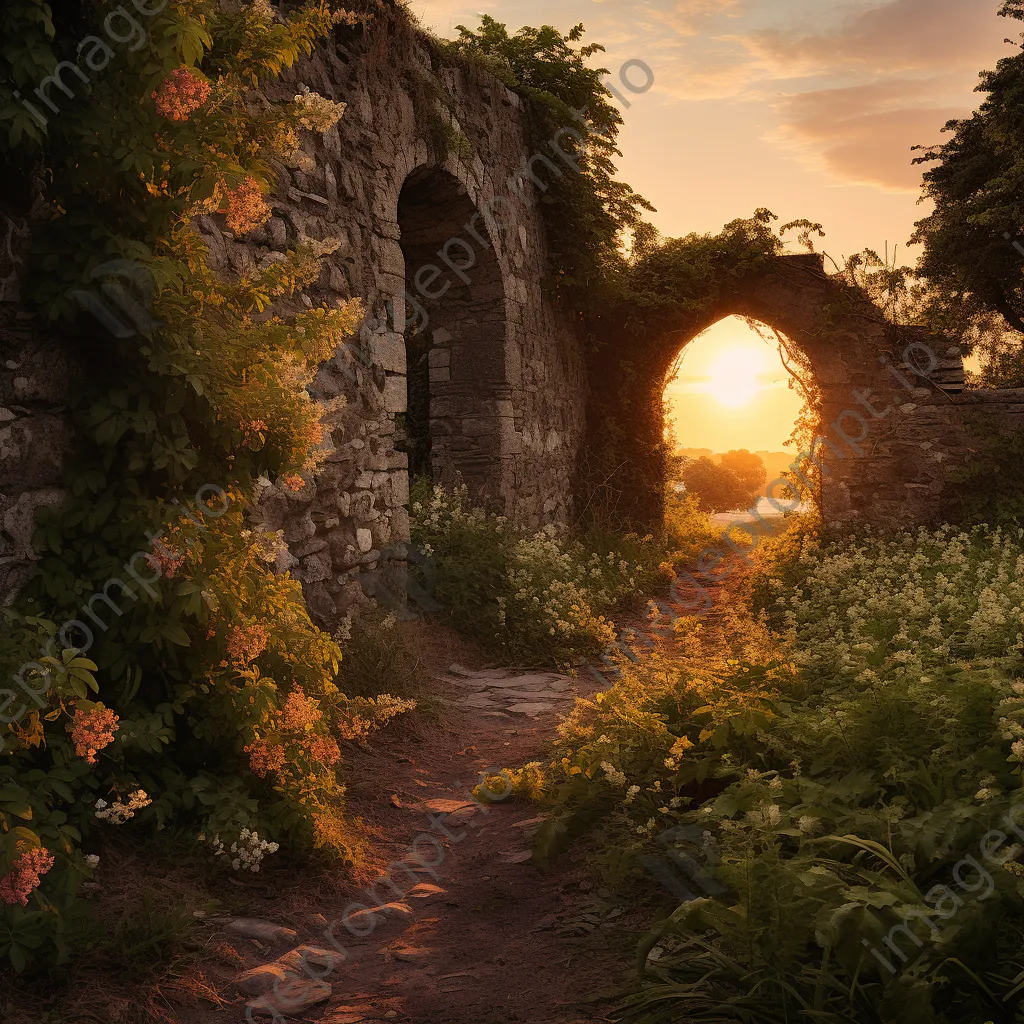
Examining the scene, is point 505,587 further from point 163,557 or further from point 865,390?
point 865,390

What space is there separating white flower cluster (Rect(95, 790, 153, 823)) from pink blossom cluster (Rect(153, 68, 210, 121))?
2.30 metres

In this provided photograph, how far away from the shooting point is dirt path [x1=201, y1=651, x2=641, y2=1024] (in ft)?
8.11

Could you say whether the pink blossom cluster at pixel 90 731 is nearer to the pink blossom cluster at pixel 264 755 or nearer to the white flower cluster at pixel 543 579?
the pink blossom cluster at pixel 264 755

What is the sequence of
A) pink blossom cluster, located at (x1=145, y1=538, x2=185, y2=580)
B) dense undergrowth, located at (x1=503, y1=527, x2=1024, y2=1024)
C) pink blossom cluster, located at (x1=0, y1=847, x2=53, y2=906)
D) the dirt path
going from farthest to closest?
pink blossom cluster, located at (x1=145, y1=538, x2=185, y2=580)
the dirt path
pink blossom cluster, located at (x1=0, y1=847, x2=53, y2=906)
dense undergrowth, located at (x1=503, y1=527, x2=1024, y2=1024)

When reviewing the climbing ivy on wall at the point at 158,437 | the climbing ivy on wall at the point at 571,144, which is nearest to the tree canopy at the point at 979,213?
the climbing ivy on wall at the point at 571,144

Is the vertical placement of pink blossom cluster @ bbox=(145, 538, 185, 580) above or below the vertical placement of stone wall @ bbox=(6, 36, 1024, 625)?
below

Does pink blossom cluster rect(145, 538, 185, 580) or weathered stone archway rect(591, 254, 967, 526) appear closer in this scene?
pink blossom cluster rect(145, 538, 185, 580)

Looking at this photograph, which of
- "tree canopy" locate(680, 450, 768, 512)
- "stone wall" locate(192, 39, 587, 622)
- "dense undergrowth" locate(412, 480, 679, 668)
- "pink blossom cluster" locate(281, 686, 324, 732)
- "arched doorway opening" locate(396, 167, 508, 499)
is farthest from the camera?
"tree canopy" locate(680, 450, 768, 512)

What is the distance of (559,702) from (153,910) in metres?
3.34

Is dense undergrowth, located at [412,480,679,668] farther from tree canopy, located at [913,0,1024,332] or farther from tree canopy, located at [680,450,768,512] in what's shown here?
tree canopy, located at [680,450,768,512]

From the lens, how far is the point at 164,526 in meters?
3.09

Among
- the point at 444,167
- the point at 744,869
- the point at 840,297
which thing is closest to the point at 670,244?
the point at 840,297

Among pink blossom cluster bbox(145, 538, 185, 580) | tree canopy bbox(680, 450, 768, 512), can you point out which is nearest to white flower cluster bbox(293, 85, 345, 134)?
pink blossom cluster bbox(145, 538, 185, 580)

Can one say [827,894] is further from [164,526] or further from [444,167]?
[444,167]
